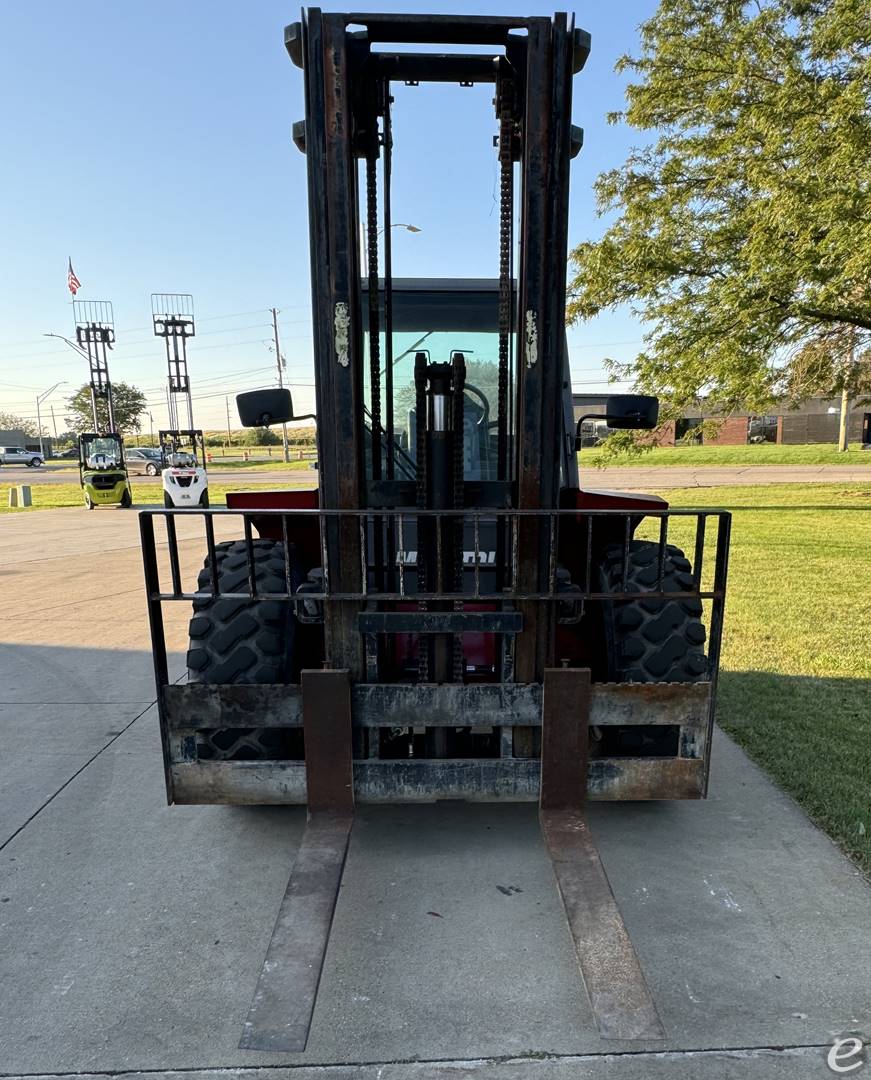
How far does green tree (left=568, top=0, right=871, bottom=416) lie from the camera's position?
34.4ft

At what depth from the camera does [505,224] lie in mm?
2957

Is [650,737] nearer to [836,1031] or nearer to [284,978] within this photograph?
[836,1031]

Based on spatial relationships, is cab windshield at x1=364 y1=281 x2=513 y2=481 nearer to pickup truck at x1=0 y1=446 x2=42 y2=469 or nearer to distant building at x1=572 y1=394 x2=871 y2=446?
distant building at x1=572 y1=394 x2=871 y2=446

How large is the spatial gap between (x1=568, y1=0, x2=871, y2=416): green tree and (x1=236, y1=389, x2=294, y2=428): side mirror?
9.71 meters

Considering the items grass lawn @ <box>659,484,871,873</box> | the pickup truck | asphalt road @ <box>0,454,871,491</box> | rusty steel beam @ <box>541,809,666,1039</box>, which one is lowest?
the pickup truck

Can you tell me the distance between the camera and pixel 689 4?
46.1 ft

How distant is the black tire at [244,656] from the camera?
3045 millimetres

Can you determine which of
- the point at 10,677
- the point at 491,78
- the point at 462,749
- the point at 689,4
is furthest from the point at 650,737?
the point at 689,4

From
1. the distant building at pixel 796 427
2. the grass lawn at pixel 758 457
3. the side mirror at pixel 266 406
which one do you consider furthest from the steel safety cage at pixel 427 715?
the distant building at pixel 796 427

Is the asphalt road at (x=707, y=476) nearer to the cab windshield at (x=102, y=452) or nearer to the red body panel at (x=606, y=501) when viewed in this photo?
the cab windshield at (x=102, y=452)

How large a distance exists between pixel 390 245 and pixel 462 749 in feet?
8.01

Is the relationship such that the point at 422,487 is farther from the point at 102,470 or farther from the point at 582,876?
the point at 102,470

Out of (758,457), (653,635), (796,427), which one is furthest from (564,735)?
(796,427)

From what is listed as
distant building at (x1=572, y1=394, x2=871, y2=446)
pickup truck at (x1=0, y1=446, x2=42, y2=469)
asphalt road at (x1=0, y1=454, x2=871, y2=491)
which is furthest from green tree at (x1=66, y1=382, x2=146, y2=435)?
distant building at (x1=572, y1=394, x2=871, y2=446)
